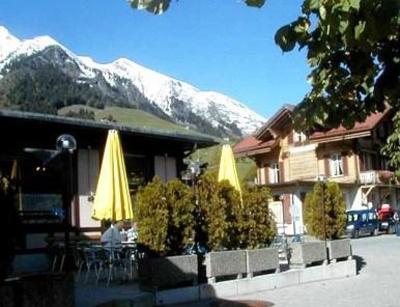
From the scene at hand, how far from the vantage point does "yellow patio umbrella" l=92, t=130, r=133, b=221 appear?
14.3 meters

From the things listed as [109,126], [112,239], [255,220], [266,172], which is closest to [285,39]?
[255,220]

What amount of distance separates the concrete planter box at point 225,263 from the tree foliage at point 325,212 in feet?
12.3

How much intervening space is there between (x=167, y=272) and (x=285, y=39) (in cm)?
812

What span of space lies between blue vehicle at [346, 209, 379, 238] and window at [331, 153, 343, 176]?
8.39 meters

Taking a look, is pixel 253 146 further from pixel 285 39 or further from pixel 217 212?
pixel 285 39

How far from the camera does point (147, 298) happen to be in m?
10.3

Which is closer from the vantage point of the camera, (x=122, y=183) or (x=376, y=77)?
(x=376, y=77)

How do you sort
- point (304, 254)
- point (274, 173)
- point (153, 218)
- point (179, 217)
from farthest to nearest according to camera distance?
point (274, 173) < point (304, 254) < point (179, 217) < point (153, 218)

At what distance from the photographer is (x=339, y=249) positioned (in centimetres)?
Answer: 1498

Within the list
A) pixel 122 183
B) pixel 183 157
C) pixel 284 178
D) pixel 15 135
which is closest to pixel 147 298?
A: pixel 122 183

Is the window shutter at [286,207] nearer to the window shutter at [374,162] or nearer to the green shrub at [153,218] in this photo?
the window shutter at [374,162]

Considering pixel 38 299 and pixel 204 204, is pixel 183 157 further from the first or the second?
pixel 38 299

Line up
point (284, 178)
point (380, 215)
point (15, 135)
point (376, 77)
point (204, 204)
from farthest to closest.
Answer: point (284, 178)
point (380, 215)
point (15, 135)
point (204, 204)
point (376, 77)

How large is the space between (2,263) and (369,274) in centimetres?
946
